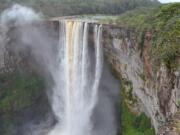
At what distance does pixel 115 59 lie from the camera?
85.8ft

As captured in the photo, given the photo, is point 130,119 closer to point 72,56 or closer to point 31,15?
point 72,56

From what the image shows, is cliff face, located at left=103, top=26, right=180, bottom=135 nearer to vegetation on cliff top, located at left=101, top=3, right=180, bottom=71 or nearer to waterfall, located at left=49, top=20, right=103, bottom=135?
vegetation on cliff top, located at left=101, top=3, right=180, bottom=71

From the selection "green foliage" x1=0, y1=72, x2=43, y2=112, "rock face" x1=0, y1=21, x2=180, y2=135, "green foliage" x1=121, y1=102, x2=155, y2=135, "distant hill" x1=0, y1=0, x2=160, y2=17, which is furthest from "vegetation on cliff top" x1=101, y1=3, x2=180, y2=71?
"distant hill" x1=0, y1=0, x2=160, y2=17

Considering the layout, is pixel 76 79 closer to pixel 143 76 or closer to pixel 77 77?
pixel 77 77

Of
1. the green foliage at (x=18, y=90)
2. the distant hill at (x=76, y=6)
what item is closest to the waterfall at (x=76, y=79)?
the green foliage at (x=18, y=90)

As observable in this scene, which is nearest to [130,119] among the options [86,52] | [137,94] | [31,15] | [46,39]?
[137,94]

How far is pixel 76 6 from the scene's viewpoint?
44250mm

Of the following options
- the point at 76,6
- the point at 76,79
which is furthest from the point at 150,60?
the point at 76,6

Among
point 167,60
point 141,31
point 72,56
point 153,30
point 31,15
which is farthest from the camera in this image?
point 31,15

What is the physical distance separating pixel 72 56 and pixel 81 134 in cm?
666

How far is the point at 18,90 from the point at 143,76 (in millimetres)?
13046

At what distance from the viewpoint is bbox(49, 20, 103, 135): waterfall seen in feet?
88.7

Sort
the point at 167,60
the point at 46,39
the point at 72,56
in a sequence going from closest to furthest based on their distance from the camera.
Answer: the point at 167,60
the point at 72,56
the point at 46,39

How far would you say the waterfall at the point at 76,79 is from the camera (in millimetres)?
27031
